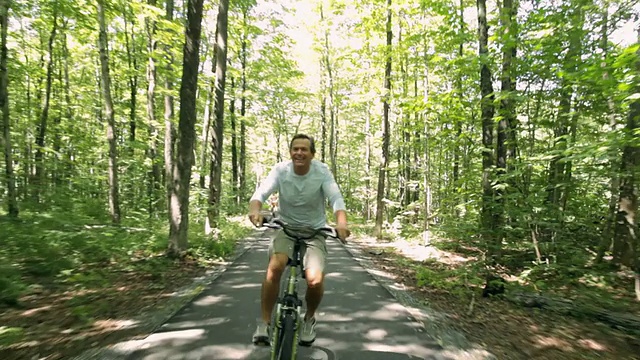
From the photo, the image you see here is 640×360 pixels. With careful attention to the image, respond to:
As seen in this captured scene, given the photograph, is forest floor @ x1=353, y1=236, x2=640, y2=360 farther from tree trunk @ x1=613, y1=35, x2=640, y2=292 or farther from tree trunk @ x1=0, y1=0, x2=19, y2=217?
tree trunk @ x1=0, y1=0, x2=19, y2=217

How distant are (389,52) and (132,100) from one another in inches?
504

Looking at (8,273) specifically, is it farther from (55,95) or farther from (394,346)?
(55,95)

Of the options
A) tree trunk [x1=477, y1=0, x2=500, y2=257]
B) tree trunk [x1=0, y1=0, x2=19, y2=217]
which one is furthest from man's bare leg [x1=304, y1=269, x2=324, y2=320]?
tree trunk [x1=0, y1=0, x2=19, y2=217]

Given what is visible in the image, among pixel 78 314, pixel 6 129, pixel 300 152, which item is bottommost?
pixel 78 314

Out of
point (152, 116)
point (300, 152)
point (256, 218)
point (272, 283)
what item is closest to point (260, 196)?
point (256, 218)

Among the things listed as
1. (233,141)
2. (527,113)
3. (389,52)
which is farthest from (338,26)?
(527,113)

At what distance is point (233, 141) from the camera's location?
79.0 ft

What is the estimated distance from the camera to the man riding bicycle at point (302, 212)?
3.34 meters

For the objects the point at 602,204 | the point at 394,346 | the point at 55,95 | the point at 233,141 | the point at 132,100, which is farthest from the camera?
the point at 233,141

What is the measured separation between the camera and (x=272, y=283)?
11.1 feet

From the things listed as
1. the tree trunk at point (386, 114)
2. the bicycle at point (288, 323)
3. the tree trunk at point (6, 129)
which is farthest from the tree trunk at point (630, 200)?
the tree trunk at point (6, 129)

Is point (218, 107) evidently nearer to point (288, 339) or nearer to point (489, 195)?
point (489, 195)

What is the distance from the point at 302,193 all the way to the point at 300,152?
1.35 feet

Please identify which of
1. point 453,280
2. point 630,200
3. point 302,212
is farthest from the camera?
point 453,280
